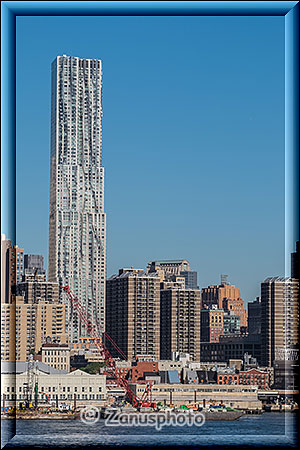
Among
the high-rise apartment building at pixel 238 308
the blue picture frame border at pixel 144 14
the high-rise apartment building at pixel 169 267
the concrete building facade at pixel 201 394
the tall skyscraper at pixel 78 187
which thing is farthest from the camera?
the high-rise apartment building at pixel 238 308

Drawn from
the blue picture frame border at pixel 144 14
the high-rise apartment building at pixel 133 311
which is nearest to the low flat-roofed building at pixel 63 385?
the high-rise apartment building at pixel 133 311

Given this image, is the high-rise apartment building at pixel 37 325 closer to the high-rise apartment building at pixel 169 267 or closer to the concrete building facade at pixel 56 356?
the concrete building facade at pixel 56 356

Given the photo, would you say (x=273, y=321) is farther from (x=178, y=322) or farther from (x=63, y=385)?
(x=63, y=385)

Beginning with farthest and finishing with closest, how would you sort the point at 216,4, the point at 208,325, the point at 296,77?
the point at 208,325 → the point at 296,77 → the point at 216,4

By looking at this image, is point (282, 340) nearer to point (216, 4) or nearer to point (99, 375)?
point (99, 375)

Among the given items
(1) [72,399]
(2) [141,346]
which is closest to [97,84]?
(2) [141,346]

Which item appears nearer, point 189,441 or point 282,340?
point 189,441

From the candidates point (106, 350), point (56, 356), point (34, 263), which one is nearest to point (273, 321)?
point (106, 350)
